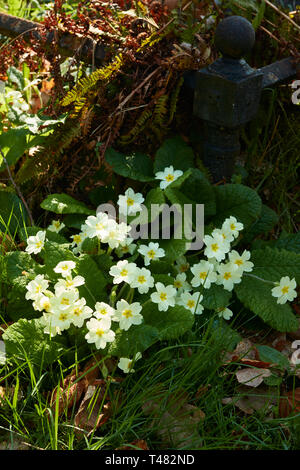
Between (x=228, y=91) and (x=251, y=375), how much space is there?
120 centimetres

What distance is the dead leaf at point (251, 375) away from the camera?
206 centimetres

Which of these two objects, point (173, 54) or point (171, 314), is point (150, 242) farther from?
point (173, 54)

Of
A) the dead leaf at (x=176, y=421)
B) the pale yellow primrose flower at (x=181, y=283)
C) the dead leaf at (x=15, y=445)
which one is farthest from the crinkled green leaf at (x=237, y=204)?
the dead leaf at (x=15, y=445)

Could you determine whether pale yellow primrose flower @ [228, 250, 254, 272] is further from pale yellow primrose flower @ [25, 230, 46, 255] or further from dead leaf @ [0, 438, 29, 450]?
dead leaf @ [0, 438, 29, 450]

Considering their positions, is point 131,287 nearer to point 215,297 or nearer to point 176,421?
point 215,297

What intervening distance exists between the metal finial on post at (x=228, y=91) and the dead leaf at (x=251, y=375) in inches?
40.5

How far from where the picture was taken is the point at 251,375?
2096 millimetres

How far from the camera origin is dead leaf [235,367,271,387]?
2061 mm

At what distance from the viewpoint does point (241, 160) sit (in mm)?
3020

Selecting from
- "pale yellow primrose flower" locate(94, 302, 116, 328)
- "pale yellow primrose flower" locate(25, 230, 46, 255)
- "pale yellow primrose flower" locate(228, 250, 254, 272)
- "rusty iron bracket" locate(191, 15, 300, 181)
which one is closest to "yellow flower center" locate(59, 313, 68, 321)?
"pale yellow primrose flower" locate(94, 302, 116, 328)

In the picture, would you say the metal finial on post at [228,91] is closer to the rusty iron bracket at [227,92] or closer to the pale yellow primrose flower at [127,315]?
the rusty iron bracket at [227,92]

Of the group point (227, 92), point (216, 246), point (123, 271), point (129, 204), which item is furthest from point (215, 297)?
point (227, 92)
